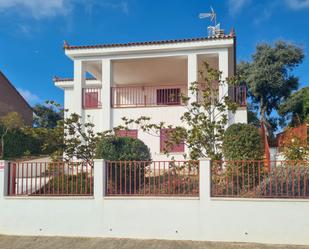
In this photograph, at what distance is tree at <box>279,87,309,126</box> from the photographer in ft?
65.8

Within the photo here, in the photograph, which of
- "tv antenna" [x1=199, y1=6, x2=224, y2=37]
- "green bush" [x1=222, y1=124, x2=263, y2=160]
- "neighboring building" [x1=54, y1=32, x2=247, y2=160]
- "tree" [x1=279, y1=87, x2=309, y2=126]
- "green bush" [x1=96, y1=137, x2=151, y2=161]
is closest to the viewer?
"green bush" [x1=222, y1=124, x2=263, y2=160]

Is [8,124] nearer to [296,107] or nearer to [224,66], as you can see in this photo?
[224,66]

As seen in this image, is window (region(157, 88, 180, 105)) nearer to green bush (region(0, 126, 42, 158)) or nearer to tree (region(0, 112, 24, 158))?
green bush (region(0, 126, 42, 158))

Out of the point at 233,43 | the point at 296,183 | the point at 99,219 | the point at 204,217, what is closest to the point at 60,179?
the point at 99,219

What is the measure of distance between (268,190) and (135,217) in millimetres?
3370

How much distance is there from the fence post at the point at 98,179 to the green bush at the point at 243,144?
3614mm

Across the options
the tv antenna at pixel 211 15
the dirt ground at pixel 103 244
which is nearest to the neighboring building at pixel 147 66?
the tv antenna at pixel 211 15

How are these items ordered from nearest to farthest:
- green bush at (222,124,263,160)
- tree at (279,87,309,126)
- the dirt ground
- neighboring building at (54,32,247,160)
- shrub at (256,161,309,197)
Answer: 1. the dirt ground
2. shrub at (256,161,309,197)
3. green bush at (222,124,263,160)
4. neighboring building at (54,32,247,160)
5. tree at (279,87,309,126)

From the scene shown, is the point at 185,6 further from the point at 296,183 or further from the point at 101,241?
the point at 101,241

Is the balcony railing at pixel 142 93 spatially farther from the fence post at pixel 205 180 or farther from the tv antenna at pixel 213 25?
the fence post at pixel 205 180

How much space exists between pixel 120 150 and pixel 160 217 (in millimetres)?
2599

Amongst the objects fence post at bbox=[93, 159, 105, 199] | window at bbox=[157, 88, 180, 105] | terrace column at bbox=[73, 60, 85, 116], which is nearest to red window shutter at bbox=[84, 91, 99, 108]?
terrace column at bbox=[73, 60, 85, 116]

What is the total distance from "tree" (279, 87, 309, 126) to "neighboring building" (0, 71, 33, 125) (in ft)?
82.4

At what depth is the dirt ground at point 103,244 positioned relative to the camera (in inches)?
267
